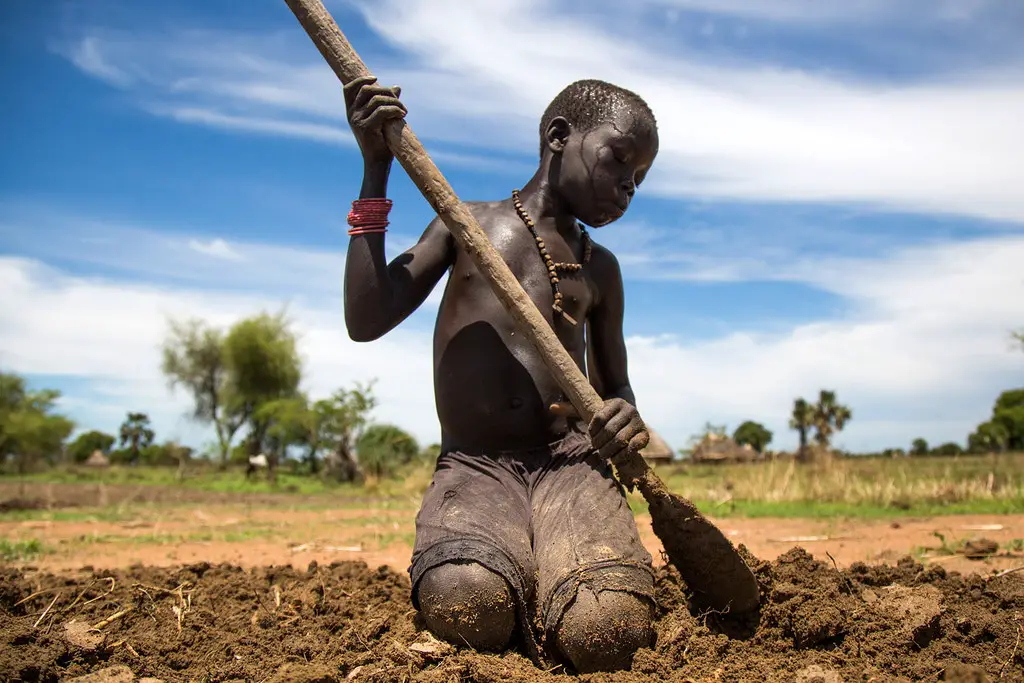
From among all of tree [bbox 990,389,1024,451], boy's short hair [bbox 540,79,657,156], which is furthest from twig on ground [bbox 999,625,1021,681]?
tree [bbox 990,389,1024,451]

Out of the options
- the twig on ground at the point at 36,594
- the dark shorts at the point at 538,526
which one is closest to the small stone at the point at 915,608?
the dark shorts at the point at 538,526

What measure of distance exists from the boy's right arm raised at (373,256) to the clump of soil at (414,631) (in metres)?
1.10

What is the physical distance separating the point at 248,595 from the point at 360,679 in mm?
1436

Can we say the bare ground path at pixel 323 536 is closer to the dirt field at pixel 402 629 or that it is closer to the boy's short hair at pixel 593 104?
the dirt field at pixel 402 629

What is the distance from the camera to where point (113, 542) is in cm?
705

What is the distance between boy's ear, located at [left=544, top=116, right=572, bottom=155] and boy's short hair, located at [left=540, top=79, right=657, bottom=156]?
3cm

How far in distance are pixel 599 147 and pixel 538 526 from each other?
56.3 inches

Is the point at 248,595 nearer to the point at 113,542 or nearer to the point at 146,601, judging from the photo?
the point at 146,601

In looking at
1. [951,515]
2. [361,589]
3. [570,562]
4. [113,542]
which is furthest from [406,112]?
[951,515]

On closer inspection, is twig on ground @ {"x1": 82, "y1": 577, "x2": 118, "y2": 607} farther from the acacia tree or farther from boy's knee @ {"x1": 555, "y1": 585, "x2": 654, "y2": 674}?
the acacia tree

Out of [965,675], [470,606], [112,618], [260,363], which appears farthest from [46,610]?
[260,363]

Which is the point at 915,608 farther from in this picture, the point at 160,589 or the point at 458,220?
the point at 160,589

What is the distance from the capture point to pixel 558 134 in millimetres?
3494

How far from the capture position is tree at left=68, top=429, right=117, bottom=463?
4240 cm
